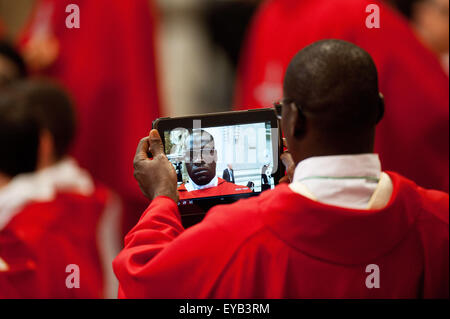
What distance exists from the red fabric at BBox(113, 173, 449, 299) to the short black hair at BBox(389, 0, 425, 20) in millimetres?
1477

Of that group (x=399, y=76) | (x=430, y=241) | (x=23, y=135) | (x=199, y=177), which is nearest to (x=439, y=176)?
(x=399, y=76)

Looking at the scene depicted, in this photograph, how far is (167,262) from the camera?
1.01 metres

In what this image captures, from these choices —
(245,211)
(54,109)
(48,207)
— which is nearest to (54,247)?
(48,207)

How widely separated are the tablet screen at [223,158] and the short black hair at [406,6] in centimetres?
141

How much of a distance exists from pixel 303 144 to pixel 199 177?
176 millimetres

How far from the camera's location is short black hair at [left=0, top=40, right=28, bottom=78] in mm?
2512

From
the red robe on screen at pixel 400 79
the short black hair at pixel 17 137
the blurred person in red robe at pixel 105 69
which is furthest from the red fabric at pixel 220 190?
the blurred person in red robe at pixel 105 69

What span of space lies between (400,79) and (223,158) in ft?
2.40

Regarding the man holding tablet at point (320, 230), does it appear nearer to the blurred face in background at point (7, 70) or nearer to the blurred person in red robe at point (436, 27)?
the blurred person in red robe at point (436, 27)

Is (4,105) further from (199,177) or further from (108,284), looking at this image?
(199,177)

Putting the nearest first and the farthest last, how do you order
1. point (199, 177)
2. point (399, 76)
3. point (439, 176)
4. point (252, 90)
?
1. point (199, 177)
2. point (439, 176)
3. point (399, 76)
4. point (252, 90)

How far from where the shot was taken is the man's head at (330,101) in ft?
3.29

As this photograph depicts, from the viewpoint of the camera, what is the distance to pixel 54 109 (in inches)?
79.3

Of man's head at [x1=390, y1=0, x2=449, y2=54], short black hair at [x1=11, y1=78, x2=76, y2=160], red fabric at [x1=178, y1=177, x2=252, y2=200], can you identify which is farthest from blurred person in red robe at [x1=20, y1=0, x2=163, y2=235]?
red fabric at [x1=178, y1=177, x2=252, y2=200]
